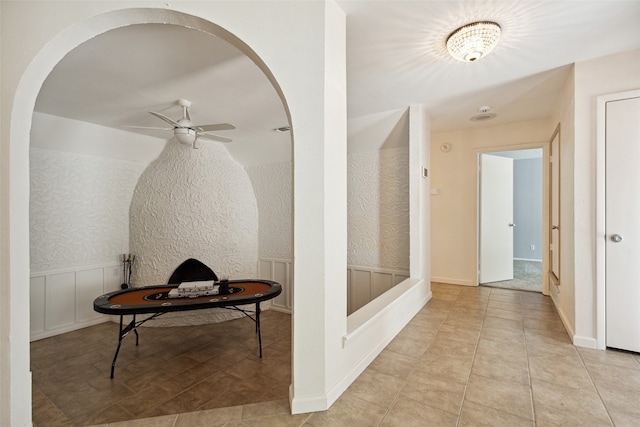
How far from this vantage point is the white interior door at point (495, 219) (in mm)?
4402

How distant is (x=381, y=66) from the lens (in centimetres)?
244

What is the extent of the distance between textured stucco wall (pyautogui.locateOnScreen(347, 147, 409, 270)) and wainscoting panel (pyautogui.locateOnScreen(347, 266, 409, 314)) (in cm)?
9

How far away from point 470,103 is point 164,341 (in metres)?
4.42

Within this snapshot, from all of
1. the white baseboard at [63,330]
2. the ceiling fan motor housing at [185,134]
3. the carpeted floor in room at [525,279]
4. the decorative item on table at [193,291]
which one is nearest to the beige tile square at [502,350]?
the carpeted floor in room at [525,279]

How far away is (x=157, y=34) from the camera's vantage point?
181cm

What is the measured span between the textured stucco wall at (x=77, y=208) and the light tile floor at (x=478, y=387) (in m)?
2.68

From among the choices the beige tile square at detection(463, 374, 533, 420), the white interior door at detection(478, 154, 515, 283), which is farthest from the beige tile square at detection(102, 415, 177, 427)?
the white interior door at detection(478, 154, 515, 283)

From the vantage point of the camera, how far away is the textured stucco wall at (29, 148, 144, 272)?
3.15 meters

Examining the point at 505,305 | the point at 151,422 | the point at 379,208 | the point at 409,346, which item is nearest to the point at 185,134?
the point at 151,422

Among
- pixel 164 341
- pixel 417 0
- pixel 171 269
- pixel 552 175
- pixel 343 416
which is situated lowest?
pixel 164 341

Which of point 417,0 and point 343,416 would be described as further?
point 417,0

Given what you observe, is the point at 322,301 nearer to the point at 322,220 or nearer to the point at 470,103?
the point at 322,220

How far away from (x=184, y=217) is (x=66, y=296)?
1613 mm

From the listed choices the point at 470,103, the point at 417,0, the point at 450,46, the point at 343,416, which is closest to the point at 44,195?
the point at 343,416
